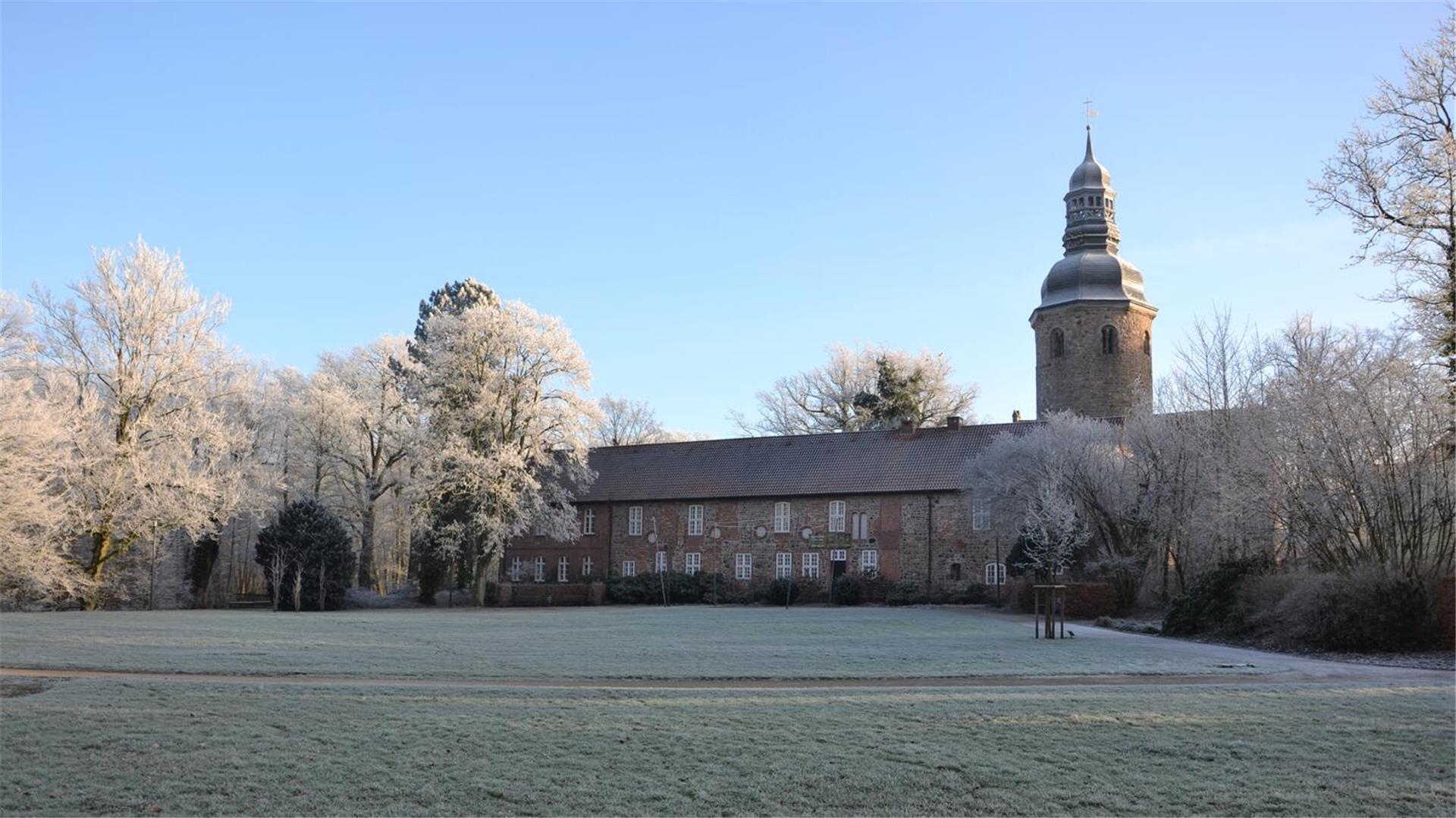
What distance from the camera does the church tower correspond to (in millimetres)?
57312

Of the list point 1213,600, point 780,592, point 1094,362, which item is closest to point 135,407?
point 780,592

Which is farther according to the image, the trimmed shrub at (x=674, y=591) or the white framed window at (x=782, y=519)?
the white framed window at (x=782, y=519)

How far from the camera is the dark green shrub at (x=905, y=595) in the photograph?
43.1 m

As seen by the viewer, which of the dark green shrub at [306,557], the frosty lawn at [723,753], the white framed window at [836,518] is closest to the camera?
the frosty lawn at [723,753]

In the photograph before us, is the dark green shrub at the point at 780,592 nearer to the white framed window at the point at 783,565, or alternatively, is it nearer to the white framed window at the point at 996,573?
the white framed window at the point at 783,565

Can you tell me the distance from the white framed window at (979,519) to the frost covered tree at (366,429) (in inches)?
905

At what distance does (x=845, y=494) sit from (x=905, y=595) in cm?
584

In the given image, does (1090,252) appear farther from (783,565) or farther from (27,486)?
(27,486)

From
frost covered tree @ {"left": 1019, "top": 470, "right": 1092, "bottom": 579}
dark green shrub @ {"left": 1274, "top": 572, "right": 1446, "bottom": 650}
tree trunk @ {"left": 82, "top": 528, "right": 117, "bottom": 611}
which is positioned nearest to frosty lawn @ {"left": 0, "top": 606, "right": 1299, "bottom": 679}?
dark green shrub @ {"left": 1274, "top": 572, "right": 1446, "bottom": 650}

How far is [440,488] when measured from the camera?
1686 inches

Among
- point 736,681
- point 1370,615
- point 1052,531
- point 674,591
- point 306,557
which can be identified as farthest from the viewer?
point 674,591

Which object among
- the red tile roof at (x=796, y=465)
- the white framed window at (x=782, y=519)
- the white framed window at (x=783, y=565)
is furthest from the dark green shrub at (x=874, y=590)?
the white framed window at (x=782, y=519)

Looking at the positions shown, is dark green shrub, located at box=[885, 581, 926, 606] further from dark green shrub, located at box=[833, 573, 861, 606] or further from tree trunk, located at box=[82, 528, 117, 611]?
tree trunk, located at box=[82, 528, 117, 611]

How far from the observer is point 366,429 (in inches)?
1988
